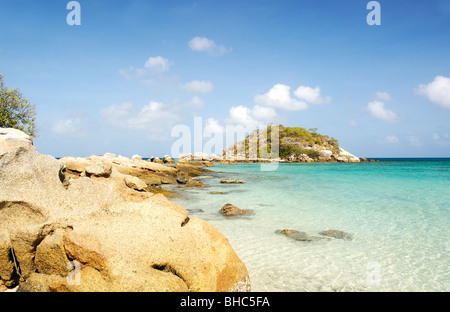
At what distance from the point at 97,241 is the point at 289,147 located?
322 ft

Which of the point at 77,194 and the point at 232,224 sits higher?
the point at 77,194

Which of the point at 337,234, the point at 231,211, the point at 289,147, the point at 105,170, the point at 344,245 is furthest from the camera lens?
the point at 289,147

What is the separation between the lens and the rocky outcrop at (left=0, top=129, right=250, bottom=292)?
14.6 ft

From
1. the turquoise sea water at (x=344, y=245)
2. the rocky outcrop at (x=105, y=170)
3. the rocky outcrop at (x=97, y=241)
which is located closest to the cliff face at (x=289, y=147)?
the rocky outcrop at (x=105, y=170)

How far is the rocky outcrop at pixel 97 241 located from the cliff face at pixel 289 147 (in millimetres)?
88298

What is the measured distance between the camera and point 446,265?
702 centimetres

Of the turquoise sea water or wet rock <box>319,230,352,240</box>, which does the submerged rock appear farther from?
wet rock <box>319,230,352,240</box>

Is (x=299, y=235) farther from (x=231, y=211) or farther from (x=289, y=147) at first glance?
(x=289, y=147)

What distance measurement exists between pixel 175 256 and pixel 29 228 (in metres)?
3.11

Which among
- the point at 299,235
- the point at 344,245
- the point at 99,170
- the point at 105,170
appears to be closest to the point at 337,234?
the point at 344,245

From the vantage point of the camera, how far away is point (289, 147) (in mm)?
98812

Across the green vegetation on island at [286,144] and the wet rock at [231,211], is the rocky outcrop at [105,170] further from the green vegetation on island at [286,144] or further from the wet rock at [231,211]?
the green vegetation on island at [286,144]

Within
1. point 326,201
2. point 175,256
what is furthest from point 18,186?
point 326,201
